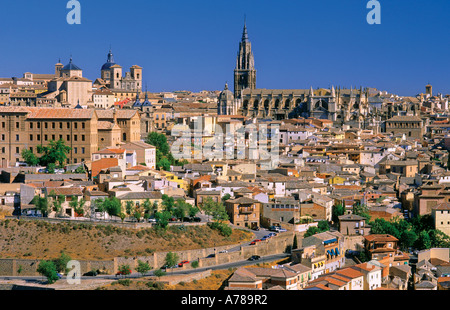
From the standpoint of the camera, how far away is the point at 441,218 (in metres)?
26.7

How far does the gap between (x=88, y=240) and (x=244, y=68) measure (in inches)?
2167

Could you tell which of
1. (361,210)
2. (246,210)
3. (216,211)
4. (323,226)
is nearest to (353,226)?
(323,226)

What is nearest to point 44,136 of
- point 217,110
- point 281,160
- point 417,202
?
point 281,160

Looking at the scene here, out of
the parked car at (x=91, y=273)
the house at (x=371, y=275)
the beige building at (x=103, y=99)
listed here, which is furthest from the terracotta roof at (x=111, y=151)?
the beige building at (x=103, y=99)

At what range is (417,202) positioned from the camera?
93.4ft

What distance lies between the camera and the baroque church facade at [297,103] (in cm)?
6306

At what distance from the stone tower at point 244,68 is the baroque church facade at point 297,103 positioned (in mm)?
1002

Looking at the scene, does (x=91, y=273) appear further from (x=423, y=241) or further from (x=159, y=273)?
(x=423, y=241)

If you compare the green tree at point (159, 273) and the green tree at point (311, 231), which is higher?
the green tree at point (311, 231)

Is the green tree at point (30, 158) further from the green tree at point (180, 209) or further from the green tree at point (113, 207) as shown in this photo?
the green tree at point (180, 209)

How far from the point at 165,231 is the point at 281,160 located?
15.1 meters

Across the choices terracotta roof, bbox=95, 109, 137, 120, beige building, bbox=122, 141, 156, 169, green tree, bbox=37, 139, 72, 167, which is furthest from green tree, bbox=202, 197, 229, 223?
terracotta roof, bbox=95, 109, 137, 120

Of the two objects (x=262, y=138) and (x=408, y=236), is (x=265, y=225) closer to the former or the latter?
(x=408, y=236)
